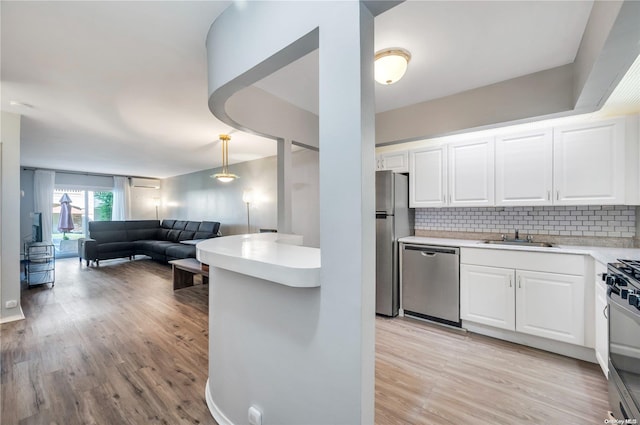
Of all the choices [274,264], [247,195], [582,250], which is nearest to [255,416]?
[274,264]

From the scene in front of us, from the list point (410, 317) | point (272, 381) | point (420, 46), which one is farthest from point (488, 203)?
point (272, 381)

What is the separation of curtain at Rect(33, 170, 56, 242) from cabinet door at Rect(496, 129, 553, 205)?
9889 mm

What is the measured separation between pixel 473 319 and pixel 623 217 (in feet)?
5.28

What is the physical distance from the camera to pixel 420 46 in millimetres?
1871

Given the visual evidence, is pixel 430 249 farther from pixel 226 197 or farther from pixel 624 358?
pixel 226 197

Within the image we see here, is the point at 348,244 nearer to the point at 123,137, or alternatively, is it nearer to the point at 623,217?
the point at 623,217

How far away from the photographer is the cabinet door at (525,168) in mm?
2527

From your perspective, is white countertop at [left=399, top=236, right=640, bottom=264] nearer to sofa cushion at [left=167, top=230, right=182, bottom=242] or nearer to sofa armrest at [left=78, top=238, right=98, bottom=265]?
sofa cushion at [left=167, top=230, right=182, bottom=242]

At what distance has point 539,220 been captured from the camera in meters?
2.79

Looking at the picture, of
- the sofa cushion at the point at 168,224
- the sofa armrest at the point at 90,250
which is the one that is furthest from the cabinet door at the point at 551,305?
the sofa cushion at the point at 168,224

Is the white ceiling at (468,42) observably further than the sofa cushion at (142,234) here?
No

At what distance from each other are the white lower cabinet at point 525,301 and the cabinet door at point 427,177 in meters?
0.88

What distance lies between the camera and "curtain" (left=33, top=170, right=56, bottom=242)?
6.79 metres

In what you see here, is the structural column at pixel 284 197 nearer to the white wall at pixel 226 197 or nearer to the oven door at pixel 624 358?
the oven door at pixel 624 358
